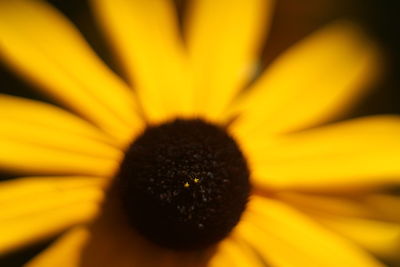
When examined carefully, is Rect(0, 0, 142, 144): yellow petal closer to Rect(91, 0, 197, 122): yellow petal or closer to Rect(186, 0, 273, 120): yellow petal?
Rect(91, 0, 197, 122): yellow petal

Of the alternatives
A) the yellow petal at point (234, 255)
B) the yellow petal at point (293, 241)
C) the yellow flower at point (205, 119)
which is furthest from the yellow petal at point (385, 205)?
the yellow petal at point (234, 255)

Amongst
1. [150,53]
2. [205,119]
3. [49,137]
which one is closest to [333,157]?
[205,119]

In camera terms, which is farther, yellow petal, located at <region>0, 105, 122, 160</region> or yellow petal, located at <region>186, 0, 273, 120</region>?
yellow petal, located at <region>186, 0, 273, 120</region>

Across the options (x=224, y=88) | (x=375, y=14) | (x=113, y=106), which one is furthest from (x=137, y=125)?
(x=375, y=14)

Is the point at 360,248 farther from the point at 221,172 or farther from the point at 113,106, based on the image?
the point at 113,106

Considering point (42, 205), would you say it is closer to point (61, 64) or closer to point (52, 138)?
point (52, 138)

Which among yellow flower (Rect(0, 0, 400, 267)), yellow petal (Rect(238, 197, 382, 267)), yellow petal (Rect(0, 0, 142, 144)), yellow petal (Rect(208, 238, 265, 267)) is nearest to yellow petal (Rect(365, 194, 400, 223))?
yellow flower (Rect(0, 0, 400, 267))
